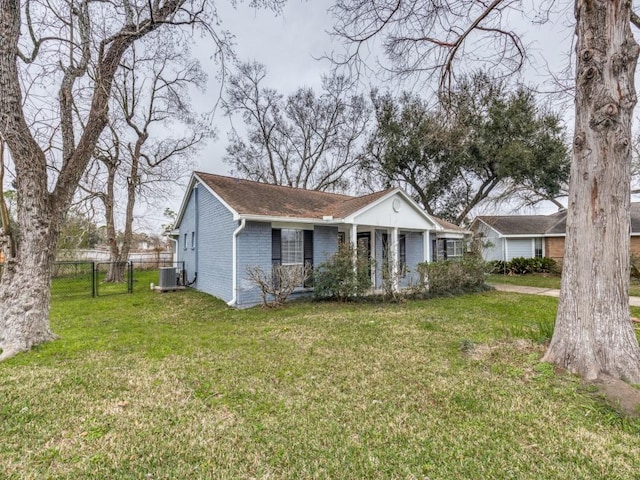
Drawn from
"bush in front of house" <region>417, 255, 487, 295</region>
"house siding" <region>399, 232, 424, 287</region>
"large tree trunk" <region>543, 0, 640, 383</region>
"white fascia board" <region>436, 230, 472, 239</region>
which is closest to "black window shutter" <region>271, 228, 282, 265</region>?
"bush in front of house" <region>417, 255, 487, 295</region>

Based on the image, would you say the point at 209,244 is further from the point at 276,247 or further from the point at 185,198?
the point at 185,198

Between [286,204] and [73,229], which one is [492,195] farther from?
[73,229]

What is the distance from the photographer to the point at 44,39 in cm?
588

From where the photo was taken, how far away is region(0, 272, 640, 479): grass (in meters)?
2.49

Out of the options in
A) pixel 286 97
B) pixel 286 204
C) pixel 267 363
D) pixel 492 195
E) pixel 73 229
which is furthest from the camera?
pixel 286 97

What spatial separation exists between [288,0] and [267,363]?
6375 millimetres

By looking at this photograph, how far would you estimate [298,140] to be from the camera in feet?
83.0

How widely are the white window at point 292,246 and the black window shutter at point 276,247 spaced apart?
0.41 feet

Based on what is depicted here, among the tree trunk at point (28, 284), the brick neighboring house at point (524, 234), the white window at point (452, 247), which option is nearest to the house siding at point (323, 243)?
the tree trunk at point (28, 284)

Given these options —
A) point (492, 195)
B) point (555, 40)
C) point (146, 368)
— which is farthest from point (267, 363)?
point (492, 195)

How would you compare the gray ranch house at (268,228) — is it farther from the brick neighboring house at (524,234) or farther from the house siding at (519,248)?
the house siding at (519,248)

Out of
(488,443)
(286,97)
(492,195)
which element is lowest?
(488,443)

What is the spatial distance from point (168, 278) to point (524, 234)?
21.8 meters

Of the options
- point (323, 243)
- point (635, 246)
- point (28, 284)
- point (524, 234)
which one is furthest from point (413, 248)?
point (635, 246)
